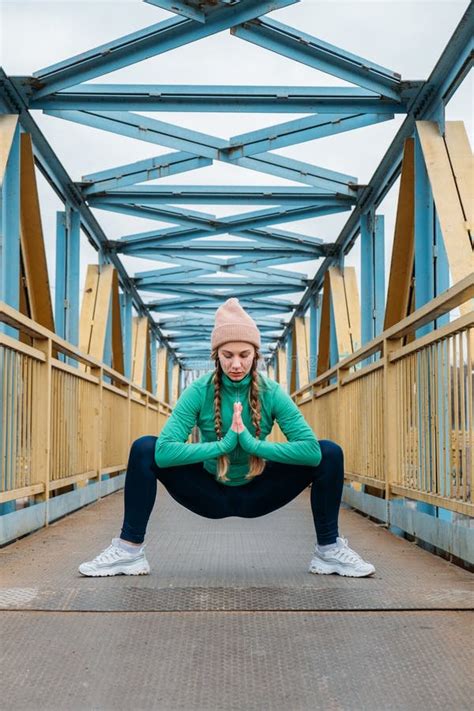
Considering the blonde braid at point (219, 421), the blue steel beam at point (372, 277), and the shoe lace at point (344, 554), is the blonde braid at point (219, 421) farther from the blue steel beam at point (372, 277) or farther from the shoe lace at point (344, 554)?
the blue steel beam at point (372, 277)

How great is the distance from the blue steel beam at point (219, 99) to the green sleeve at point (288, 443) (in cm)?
494

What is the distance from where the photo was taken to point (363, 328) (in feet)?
34.4

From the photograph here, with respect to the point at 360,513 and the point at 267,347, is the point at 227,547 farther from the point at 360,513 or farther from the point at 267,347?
the point at 267,347

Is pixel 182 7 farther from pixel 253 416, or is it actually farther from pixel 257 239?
pixel 257 239

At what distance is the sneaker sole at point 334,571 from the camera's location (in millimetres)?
3314

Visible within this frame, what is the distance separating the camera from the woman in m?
3.27

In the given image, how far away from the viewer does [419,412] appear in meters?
4.38

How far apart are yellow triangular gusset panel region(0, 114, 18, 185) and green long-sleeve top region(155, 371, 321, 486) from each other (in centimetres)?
388

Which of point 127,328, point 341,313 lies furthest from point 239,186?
point 127,328

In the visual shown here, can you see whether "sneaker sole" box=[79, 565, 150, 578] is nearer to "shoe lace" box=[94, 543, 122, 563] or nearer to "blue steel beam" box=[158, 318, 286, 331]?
"shoe lace" box=[94, 543, 122, 563]

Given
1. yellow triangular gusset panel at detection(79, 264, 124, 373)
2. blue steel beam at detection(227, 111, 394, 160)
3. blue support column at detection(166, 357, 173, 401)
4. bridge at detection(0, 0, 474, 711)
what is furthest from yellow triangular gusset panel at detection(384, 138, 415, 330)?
blue support column at detection(166, 357, 173, 401)

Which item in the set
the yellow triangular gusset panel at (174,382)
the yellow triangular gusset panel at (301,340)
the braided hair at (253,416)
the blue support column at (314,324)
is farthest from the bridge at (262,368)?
the yellow triangular gusset panel at (174,382)

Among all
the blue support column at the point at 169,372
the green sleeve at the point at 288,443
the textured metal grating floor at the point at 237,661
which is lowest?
the textured metal grating floor at the point at 237,661

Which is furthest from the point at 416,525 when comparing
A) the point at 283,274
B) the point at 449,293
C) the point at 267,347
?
the point at 267,347
